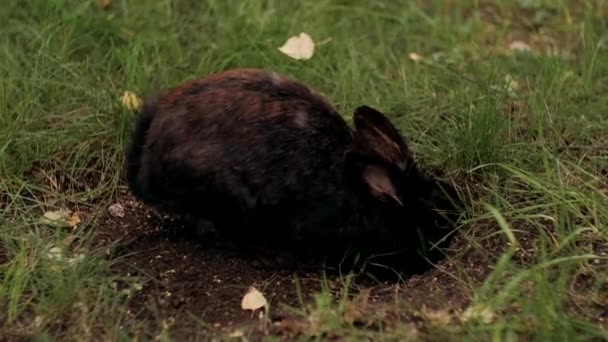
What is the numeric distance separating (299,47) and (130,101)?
34.4 inches

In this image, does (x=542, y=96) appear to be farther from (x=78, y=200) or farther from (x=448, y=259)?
(x=78, y=200)

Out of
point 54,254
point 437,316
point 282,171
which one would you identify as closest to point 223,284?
point 282,171

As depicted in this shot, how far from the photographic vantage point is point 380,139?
11.8 feet

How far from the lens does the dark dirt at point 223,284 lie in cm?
327

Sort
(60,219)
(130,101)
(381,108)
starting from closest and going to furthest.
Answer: (60,219), (130,101), (381,108)

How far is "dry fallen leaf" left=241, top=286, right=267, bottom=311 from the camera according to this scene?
337 cm

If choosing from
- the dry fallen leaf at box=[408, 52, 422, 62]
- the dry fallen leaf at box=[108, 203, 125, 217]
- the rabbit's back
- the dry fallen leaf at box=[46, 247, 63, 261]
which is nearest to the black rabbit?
the rabbit's back

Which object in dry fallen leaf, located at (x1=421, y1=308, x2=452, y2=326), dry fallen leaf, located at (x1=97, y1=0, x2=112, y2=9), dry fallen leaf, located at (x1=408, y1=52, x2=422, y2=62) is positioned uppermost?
dry fallen leaf, located at (x1=97, y1=0, x2=112, y2=9)

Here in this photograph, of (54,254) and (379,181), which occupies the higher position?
(379,181)

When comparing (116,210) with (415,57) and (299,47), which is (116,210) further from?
(415,57)

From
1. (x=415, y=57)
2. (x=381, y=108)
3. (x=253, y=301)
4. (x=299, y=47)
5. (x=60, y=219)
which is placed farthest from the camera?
(x=415, y=57)

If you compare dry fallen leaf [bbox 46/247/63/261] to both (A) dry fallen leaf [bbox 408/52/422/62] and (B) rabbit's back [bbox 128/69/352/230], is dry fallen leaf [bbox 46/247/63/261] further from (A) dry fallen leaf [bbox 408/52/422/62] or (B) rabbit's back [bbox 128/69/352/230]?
(A) dry fallen leaf [bbox 408/52/422/62]

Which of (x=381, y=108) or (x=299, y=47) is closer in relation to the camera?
(x=381, y=108)

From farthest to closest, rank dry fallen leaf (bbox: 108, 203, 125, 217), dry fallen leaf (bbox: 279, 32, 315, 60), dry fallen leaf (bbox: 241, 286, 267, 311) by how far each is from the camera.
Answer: dry fallen leaf (bbox: 279, 32, 315, 60) < dry fallen leaf (bbox: 108, 203, 125, 217) < dry fallen leaf (bbox: 241, 286, 267, 311)
